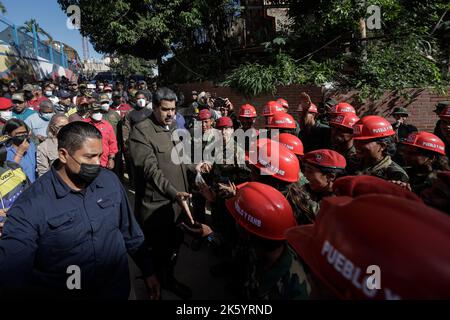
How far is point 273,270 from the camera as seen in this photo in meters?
1.52

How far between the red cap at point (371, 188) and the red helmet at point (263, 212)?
16.0 inches

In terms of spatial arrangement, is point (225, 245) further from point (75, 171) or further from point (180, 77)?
point (180, 77)

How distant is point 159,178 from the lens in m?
2.60

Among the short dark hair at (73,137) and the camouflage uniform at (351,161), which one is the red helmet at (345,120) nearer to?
the camouflage uniform at (351,161)

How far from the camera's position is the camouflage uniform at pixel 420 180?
2505mm

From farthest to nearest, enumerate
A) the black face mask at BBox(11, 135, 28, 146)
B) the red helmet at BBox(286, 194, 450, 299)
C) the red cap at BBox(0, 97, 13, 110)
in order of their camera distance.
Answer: the red cap at BBox(0, 97, 13, 110) < the black face mask at BBox(11, 135, 28, 146) < the red helmet at BBox(286, 194, 450, 299)

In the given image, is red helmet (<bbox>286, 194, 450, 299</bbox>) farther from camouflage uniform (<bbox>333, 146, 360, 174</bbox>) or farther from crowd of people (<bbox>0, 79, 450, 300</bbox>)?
camouflage uniform (<bbox>333, 146, 360, 174</bbox>)

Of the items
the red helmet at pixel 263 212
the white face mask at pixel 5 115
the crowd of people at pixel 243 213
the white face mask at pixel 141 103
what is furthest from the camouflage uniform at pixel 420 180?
the white face mask at pixel 5 115

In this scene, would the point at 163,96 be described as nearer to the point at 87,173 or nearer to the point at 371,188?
the point at 87,173

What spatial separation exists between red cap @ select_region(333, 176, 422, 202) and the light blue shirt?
516cm

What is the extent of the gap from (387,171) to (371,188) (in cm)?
169

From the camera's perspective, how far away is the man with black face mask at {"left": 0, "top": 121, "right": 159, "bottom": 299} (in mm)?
1542

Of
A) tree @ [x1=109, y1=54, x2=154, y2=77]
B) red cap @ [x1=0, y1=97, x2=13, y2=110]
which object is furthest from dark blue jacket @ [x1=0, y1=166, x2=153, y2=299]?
tree @ [x1=109, y1=54, x2=154, y2=77]
